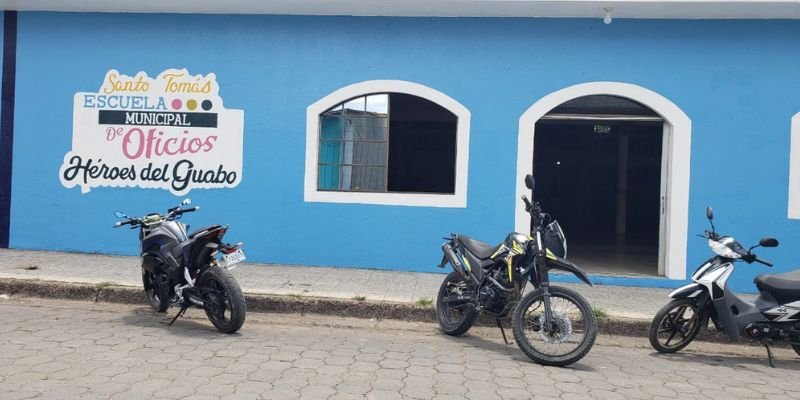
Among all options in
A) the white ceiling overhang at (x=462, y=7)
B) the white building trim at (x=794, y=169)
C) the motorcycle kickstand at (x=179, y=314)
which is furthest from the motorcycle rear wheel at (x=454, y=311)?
the white building trim at (x=794, y=169)

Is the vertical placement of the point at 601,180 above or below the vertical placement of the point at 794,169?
above

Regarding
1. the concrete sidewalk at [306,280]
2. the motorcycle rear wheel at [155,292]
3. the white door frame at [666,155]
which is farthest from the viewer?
the white door frame at [666,155]

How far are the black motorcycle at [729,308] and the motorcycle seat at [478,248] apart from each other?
5.02 ft

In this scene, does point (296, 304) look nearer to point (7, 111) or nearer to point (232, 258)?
point (232, 258)

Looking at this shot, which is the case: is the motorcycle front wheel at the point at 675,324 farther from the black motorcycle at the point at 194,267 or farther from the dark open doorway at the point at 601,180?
the dark open doorway at the point at 601,180

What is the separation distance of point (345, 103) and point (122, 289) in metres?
→ 3.53

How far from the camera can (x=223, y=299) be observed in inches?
214

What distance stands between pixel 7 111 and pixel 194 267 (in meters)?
5.00

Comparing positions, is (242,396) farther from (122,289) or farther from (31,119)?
(31,119)

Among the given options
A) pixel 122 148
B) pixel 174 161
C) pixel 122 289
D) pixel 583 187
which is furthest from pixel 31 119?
pixel 583 187

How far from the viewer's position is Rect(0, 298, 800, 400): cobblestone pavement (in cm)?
409

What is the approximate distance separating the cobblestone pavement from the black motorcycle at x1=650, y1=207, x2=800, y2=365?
0.22 m

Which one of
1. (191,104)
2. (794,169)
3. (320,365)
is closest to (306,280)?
(320,365)

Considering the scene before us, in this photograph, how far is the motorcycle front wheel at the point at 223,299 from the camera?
5.36m
